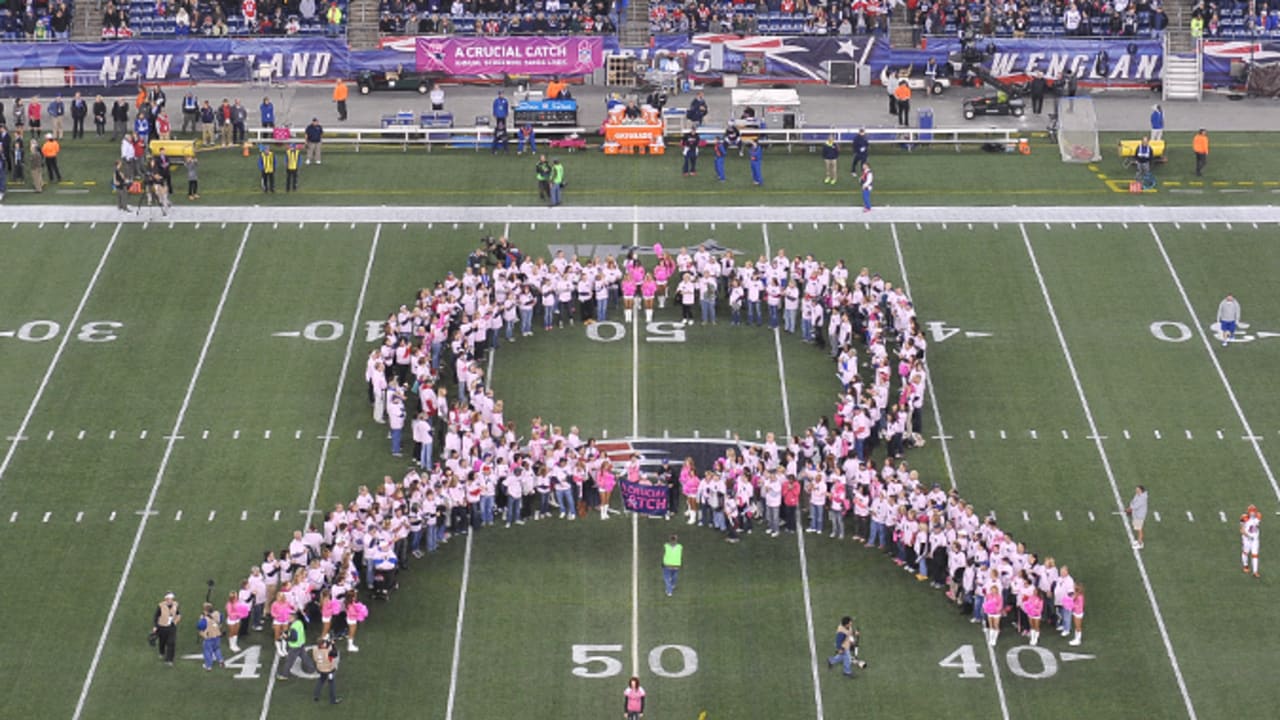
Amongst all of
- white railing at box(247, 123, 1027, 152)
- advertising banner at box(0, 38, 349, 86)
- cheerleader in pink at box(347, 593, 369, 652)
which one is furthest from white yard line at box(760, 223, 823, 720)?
advertising banner at box(0, 38, 349, 86)

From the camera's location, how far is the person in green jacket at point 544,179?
234ft

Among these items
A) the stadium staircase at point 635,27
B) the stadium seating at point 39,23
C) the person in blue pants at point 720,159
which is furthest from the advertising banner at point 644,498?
the stadium seating at point 39,23

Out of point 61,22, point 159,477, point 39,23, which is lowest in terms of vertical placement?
point 159,477

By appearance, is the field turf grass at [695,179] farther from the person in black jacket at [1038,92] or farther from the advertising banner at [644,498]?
the advertising banner at [644,498]

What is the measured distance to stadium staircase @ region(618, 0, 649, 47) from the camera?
85.6 m

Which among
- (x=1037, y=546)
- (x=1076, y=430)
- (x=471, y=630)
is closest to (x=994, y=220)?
(x=1076, y=430)

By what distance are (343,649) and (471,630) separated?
2516 millimetres

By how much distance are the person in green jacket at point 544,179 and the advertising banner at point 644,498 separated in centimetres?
1748

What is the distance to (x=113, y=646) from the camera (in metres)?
51.1

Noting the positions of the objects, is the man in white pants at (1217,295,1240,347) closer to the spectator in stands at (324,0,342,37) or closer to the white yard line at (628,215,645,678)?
the white yard line at (628,215,645,678)

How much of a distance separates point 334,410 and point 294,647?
11171 mm

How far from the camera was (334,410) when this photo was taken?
59.9m

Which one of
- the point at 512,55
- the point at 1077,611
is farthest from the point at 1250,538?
the point at 512,55

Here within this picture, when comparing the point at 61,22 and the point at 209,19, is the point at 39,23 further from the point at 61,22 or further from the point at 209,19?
the point at 209,19
